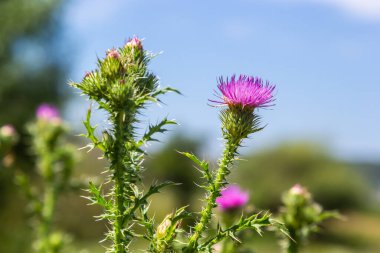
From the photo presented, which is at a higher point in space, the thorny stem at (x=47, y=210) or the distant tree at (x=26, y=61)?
the distant tree at (x=26, y=61)

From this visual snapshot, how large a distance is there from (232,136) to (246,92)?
15 centimetres

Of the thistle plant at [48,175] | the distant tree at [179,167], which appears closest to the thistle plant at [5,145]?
the thistle plant at [48,175]

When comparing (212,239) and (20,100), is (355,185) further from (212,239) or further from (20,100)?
(212,239)

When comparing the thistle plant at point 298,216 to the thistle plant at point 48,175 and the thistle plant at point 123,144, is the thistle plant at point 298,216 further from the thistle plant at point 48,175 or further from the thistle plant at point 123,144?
the thistle plant at point 48,175

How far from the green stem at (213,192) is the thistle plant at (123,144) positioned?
0.06 metres

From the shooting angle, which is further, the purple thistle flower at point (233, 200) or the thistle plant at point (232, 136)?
the purple thistle flower at point (233, 200)

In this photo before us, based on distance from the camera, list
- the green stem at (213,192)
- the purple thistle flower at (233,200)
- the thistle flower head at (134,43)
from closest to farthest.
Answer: the green stem at (213,192)
the thistle flower head at (134,43)
the purple thistle flower at (233,200)

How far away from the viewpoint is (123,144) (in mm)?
1743

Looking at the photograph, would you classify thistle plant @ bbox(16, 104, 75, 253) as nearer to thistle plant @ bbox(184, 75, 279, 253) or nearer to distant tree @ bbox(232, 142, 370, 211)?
thistle plant @ bbox(184, 75, 279, 253)

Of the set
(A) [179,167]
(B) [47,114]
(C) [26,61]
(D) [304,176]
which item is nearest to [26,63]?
(C) [26,61]

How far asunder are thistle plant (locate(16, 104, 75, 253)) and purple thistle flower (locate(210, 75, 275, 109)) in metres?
2.25

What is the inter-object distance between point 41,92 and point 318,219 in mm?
22028

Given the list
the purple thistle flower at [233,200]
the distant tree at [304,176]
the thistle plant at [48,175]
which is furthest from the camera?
the distant tree at [304,176]

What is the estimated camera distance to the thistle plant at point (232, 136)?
1.76m
